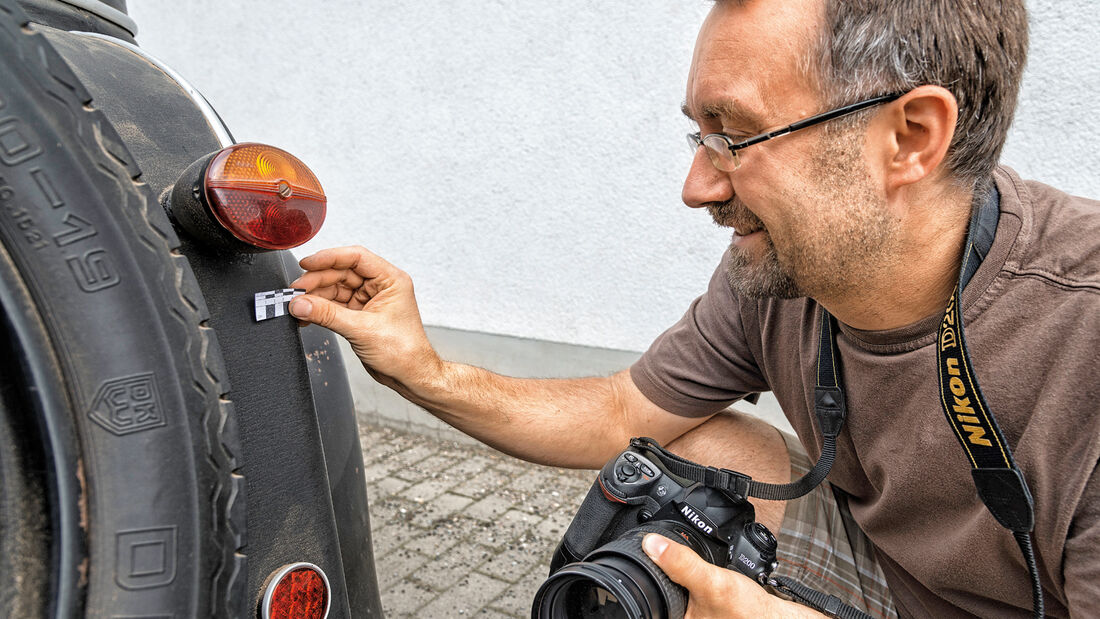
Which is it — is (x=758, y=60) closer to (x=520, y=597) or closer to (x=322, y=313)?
(x=322, y=313)

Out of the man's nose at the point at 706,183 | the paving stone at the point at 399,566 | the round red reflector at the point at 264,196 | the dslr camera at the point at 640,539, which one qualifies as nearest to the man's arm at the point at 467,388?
the round red reflector at the point at 264,196

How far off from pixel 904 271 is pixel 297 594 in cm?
108

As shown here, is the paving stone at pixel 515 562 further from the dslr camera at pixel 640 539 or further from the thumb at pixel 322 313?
the thumb at pixel 322 313

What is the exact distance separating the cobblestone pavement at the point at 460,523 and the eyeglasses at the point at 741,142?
1487 millimetres

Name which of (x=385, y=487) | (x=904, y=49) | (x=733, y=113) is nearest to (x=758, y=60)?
(x=733, y=113)

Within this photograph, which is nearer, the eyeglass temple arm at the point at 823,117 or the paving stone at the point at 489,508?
the eyeglass temple arm at the point at 823,117

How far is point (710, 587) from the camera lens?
1216 millimetres

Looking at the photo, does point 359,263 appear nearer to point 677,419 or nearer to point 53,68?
point 53,68

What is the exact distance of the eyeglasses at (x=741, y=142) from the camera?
128 centimetres

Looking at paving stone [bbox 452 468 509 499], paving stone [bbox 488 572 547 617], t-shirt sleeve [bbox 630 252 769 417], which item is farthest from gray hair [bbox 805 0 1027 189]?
paving stone [bbox 452 468 509 499]

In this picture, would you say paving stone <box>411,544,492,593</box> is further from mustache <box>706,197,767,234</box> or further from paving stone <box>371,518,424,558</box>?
mustache <box>706,197,767,234</box>

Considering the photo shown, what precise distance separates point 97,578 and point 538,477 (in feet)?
8.15

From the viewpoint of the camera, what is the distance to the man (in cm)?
121

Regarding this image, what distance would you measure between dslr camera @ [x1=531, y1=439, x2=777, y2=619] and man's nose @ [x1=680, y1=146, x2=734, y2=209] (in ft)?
1.58
